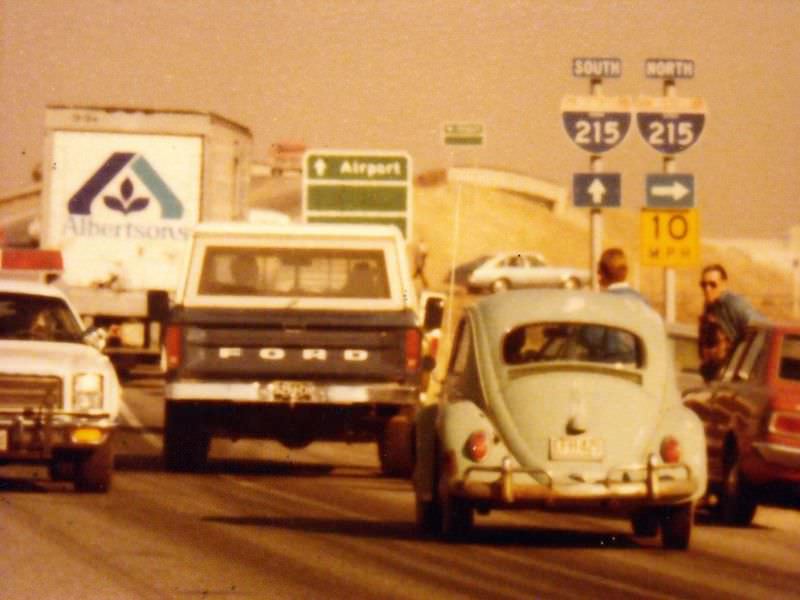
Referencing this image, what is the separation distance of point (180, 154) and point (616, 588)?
22.8 meters

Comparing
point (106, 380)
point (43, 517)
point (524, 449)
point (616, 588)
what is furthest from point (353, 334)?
point (616, 588)

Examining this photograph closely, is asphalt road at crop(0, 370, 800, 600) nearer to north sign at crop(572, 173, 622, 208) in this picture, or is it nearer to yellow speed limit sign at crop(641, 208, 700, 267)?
yellow speed limit sign at crop(641, 208, 700, 267)

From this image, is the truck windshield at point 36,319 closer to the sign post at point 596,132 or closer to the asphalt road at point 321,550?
the asphalt road at point 321,550

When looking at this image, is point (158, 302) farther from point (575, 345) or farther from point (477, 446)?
point (477, 446)

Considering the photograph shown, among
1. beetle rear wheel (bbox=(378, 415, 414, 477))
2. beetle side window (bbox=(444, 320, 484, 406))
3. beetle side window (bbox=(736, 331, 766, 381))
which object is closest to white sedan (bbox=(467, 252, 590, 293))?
beetle rear wheel (bbox=(378, 415, 414, 477))

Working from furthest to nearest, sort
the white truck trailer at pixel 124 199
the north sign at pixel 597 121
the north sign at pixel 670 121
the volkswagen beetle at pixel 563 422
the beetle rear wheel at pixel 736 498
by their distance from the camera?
the white truck trailer at pixel 124 199
the north sign at pixel 670 121
the north sign at pixel 597 121
the beetle rear wheel at pixel 736 498
the volkswagen beetle at pixel 563 422

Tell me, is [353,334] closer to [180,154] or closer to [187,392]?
[187,392]

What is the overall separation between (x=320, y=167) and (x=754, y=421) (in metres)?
14.6

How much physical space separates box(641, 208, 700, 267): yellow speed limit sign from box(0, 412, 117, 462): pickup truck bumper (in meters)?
11.6

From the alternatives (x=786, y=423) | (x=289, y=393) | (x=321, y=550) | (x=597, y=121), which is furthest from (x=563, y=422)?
(x=597, y=121)

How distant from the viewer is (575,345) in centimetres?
1528

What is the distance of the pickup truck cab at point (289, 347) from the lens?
21078 millimetres

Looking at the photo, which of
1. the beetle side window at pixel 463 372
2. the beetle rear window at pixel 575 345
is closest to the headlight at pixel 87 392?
the beetle side window at pixel 463 372

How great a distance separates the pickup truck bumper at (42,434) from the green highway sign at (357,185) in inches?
507
